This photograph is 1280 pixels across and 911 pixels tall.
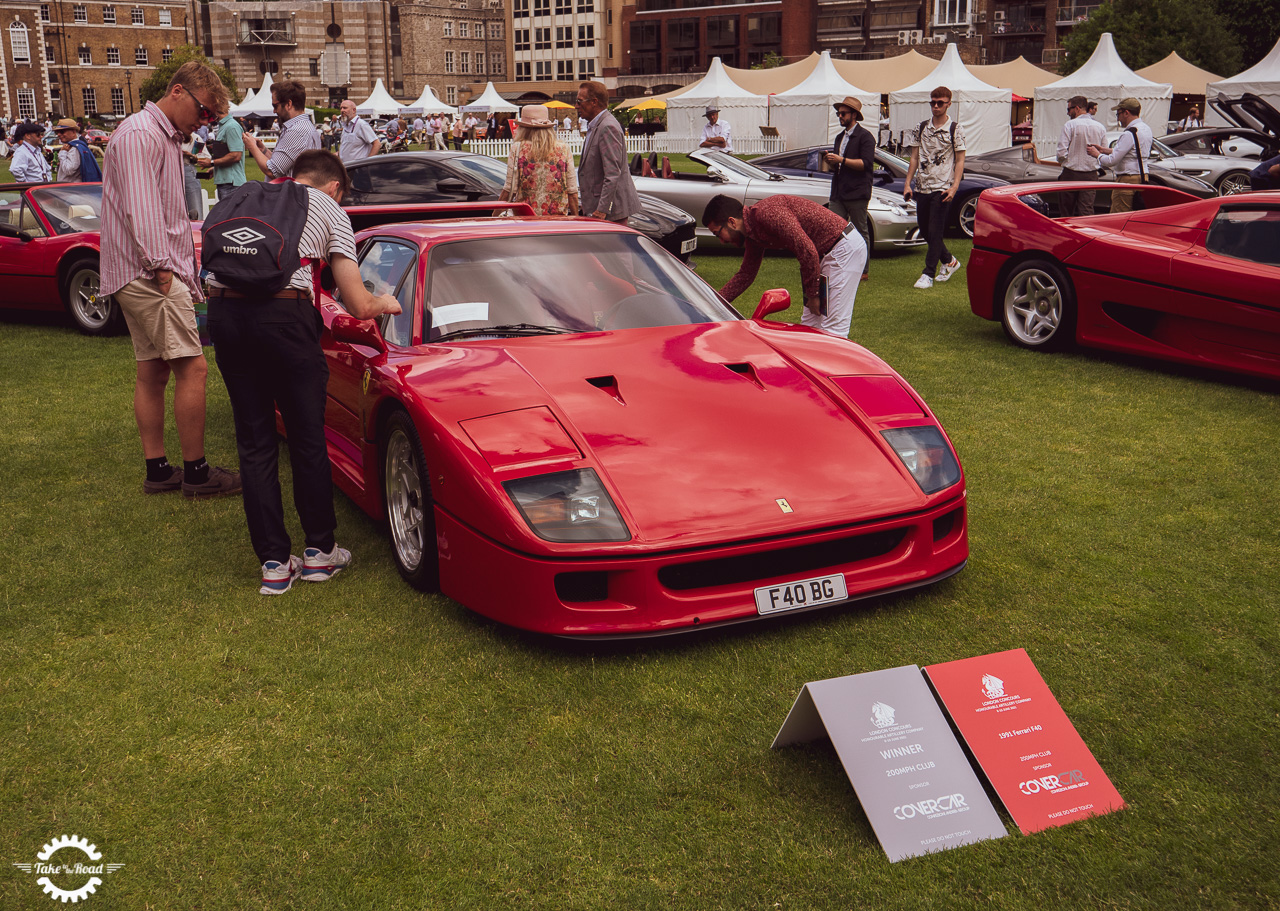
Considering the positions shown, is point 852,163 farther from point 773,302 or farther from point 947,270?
point 773,302

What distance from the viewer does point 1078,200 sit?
35.4ft

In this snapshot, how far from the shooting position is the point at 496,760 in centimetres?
294

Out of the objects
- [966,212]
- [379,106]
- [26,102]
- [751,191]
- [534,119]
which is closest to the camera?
[534,119]

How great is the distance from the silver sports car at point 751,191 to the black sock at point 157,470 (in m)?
8.78

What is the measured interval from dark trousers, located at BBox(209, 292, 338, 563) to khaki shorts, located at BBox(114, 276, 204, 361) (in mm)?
1240

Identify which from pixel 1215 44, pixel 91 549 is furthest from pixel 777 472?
pixel 1215 44

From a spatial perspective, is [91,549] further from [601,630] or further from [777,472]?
[777,472]

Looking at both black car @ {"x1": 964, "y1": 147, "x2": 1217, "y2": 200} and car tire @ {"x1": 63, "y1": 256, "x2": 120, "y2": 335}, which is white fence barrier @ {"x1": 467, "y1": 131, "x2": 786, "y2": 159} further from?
car tire @ {"x1": 63, "y1": 256, "x2": 120, "y2": 335}

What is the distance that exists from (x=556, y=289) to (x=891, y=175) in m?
A: 11.6

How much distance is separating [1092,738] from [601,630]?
1.42 m

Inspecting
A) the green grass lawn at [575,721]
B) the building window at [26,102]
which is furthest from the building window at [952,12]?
the green grass lawn at [575,721]

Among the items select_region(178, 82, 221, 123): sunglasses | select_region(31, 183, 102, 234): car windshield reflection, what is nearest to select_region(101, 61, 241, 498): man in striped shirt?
select_region(178, 82, 221, 123): sunglasses

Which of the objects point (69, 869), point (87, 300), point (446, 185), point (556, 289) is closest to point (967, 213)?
point (446, 185)

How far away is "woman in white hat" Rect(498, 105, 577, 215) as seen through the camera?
8445mm
